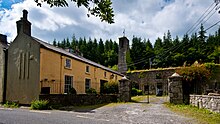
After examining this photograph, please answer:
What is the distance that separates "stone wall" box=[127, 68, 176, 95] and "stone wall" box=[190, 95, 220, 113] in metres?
19.6

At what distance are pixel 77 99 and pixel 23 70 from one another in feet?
16.7

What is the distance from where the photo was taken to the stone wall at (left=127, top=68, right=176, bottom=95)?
114 feet

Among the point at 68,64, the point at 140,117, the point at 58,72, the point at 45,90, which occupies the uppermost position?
the point at 68,64

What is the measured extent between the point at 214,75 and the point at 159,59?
31651mm

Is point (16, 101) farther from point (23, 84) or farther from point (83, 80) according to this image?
point (83, 80)

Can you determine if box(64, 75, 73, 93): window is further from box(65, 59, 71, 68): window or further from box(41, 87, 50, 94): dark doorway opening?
box(41, 87, 50, 94): dark doorway opening

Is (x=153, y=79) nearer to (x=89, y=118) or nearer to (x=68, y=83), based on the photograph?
(x=68, y=83)

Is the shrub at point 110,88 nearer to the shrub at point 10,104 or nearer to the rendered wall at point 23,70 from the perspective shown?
the rendered wall at point 23,70

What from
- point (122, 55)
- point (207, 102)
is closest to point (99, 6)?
point (207, 102)

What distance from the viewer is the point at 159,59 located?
57219mm

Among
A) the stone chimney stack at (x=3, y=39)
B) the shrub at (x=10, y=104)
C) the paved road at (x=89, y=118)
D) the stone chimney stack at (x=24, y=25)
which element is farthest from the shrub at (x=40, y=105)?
the stone chimney stack at (x=3, y=39)

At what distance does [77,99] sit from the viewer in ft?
57.6

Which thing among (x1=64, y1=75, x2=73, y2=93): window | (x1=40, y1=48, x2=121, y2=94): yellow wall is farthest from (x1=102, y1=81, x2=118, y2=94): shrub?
(x1=64, y1=75, x2=73, y2=93): window

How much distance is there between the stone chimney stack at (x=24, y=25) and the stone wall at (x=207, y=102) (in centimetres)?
1475
